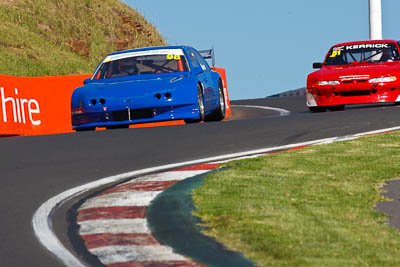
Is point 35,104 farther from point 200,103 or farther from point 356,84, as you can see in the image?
point 356,84

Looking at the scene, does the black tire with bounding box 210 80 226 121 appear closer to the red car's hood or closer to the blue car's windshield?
the blue car's windshield

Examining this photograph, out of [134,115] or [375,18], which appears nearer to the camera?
[134,115]

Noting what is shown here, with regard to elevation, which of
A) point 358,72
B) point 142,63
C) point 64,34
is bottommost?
point 358,72

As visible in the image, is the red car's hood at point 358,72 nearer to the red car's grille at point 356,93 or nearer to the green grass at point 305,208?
the red car's grille at point 356,93

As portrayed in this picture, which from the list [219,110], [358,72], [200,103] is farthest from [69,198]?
[358,72]

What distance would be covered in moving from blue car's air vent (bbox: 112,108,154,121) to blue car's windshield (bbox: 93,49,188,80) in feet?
3.92

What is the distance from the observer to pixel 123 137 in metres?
11.6

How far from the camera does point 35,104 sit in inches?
688

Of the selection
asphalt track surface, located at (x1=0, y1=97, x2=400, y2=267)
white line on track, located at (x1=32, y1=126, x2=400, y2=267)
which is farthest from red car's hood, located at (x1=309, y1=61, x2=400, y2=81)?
white line on track, located at (x1=32, y1=126, x2=400, y2=267)

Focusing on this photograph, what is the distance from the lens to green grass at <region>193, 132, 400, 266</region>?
16.0 feet

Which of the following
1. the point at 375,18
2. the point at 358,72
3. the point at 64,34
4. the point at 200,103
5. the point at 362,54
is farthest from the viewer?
the point at 64,34

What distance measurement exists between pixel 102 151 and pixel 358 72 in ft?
27.2

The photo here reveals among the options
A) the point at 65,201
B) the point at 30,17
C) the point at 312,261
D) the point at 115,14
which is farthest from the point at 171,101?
the point at 115,14

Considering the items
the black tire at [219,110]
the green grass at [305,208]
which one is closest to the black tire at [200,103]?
the black tire at [219,110]
